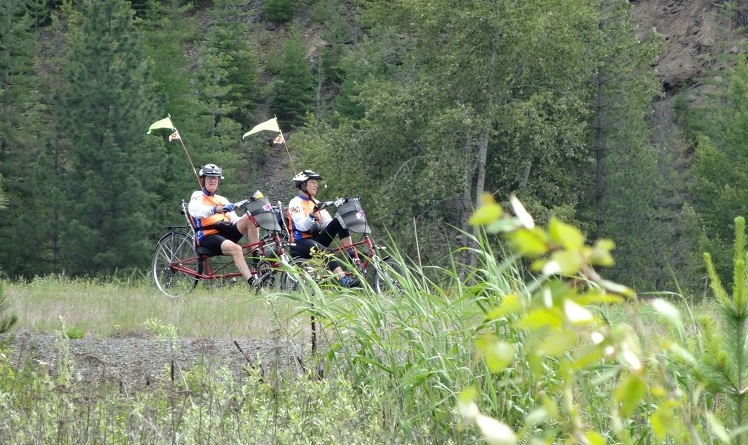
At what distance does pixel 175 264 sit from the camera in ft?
42.9

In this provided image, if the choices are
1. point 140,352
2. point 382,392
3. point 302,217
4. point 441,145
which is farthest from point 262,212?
point 441,145

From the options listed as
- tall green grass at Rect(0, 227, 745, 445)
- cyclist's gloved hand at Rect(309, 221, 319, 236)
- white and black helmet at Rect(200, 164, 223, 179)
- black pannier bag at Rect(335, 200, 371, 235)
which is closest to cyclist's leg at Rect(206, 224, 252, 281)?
white and black helmet at Rect(200, 164, 223, 179)

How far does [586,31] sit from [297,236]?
23987 millimetres

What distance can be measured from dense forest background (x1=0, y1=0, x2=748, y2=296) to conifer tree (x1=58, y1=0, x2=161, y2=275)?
0.20 feet

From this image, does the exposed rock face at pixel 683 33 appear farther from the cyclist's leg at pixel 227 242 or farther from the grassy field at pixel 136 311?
the grassy field at pixel 136 311

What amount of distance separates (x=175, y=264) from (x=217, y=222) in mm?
956

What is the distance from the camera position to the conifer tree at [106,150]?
1422 inches

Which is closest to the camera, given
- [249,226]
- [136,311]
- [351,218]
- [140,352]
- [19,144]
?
[140,352]

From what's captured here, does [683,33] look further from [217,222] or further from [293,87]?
[217,222]

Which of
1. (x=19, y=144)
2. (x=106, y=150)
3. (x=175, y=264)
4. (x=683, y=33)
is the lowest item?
(x=19, y=144)

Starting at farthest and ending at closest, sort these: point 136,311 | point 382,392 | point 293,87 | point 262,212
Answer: point 293,87 < point 262,212 < point 136,311 < point 382,392

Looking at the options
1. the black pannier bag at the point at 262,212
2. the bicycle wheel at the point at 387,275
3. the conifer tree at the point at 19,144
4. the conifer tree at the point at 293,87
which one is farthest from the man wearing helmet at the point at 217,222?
the conifer tree at the point at 293,87

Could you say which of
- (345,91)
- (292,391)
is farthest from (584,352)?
(345,91)

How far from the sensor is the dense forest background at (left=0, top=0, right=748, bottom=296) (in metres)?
31.8
